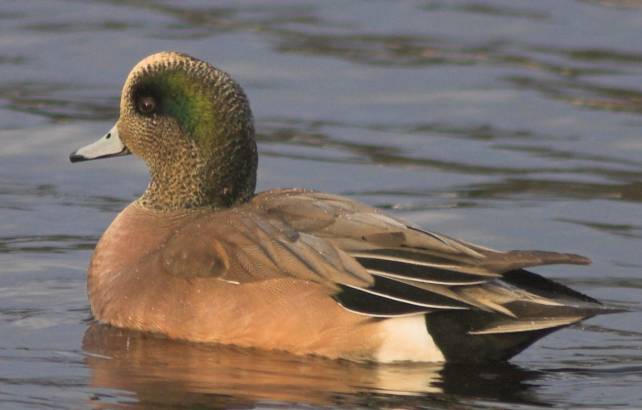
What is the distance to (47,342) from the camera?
675 centimetres

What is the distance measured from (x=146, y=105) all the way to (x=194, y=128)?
0.27m

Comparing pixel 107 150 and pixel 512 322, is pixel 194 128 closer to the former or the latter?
pixel 107 150

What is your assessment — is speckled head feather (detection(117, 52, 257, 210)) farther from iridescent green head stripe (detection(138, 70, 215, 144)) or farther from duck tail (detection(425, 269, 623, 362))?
duck tail (detection(425, 269, 623, 362))

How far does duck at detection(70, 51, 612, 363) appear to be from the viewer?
21.0 ft

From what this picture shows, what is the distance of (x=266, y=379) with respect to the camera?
6.21 meters

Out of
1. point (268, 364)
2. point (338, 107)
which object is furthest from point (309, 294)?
point (338, 107)

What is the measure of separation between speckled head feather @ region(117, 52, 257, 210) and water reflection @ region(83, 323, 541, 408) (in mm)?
834

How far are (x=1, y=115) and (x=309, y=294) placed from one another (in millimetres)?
4638

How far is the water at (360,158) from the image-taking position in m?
6.27

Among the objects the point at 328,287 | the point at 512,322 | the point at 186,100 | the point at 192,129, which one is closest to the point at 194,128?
the point at 192,129

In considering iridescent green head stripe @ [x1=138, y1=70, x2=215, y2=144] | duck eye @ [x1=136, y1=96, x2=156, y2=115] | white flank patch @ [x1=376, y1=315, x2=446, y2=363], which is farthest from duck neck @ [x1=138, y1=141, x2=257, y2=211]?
white flank patch @ [x1=376, y1=315, x2=446, y2=363]

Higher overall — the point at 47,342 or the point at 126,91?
the point at 126,91

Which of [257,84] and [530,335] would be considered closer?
[530,335]

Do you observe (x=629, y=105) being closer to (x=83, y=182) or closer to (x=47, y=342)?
(x=83, y=182)
